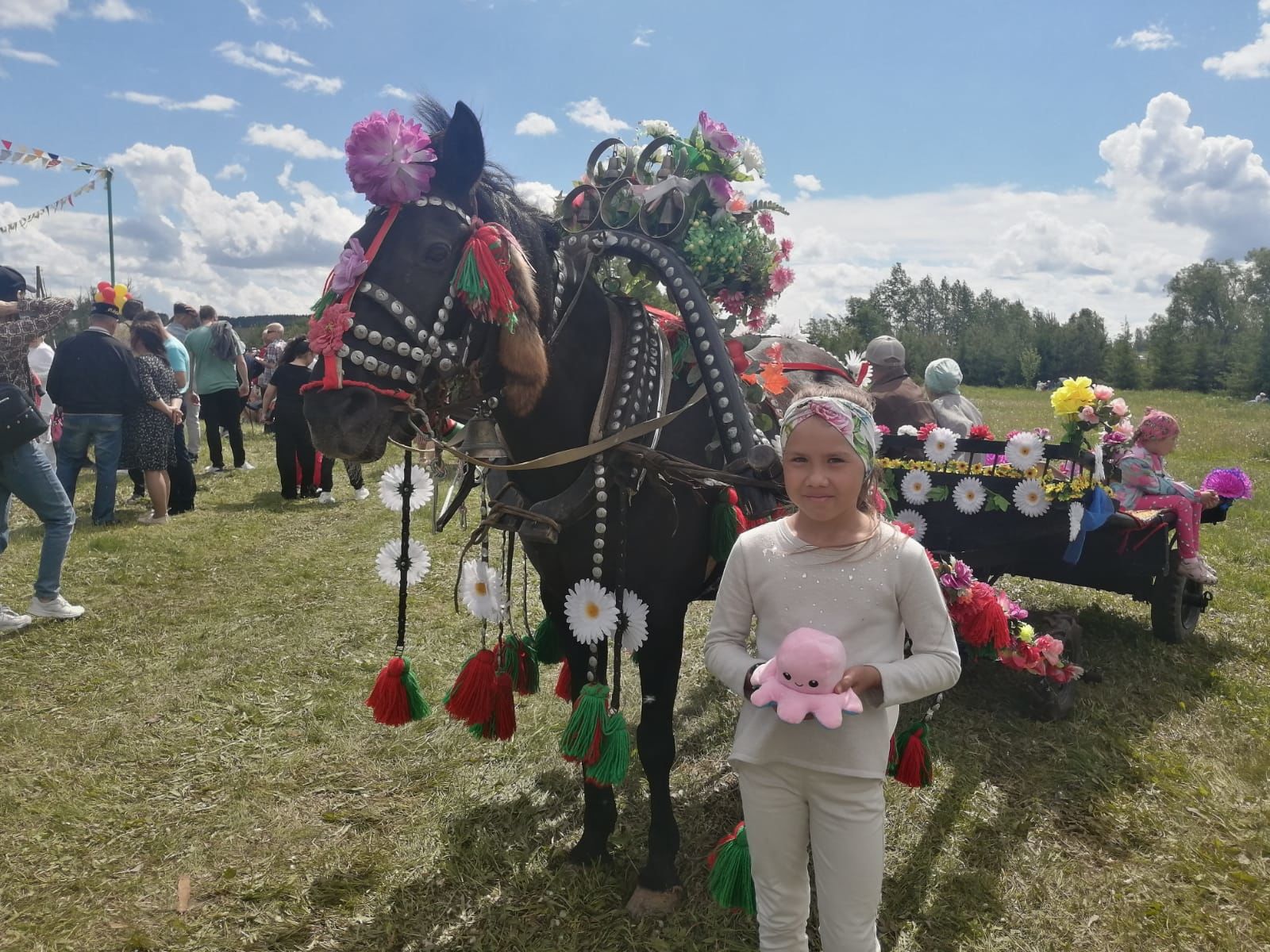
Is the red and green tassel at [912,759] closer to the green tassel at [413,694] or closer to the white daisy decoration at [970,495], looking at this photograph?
the green tassel at [413,694]

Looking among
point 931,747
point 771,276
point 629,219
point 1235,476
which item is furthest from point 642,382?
point 1235,476

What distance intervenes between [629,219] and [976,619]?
2.12 m

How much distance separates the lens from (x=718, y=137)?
110 inches

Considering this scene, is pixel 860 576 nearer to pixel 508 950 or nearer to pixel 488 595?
pixel 488 595

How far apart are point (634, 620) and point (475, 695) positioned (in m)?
0.74

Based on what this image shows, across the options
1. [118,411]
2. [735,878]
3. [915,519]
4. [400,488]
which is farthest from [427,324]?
[118,411]

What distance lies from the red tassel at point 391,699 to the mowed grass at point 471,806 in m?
0.63

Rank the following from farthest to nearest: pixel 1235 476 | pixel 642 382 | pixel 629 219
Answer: pixel 1235 476, pixel 629 219, pixel 642 382

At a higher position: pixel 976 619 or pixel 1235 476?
pixel 1235 476

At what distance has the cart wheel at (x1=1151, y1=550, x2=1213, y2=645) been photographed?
4.79 meters

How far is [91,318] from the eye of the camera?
23.1 feet

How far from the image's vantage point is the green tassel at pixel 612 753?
242cm

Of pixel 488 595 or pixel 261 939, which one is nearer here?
pixel 261 939

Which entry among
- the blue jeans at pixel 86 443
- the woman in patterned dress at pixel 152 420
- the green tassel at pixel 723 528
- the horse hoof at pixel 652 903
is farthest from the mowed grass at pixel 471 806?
the woman in patterned dress at pixel 152 420
